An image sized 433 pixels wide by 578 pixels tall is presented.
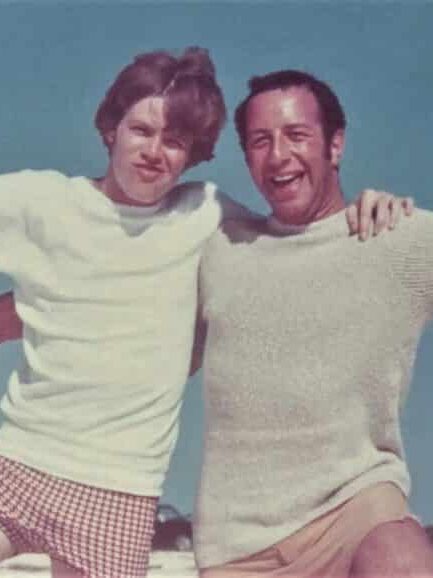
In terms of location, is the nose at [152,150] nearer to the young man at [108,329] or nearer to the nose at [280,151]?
the young man at [108,329]

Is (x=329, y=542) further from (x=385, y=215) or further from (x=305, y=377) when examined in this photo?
(x=385, y=215)

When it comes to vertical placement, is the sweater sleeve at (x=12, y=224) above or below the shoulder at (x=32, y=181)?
below

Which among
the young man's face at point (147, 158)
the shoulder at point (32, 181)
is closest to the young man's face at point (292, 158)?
the young man's face at point (147, 158)

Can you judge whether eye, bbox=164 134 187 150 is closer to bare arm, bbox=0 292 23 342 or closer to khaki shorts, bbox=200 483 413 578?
bare arm, bbox=0 292 23 342

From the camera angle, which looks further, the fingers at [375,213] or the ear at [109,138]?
the ear at [109,138]

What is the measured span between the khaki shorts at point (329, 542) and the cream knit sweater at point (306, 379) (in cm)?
1

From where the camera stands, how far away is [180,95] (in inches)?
61.1

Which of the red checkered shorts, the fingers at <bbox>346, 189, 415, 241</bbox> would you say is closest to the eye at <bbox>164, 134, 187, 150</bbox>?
the fingers at <bbox>346, 189, 415, 241</bbox>

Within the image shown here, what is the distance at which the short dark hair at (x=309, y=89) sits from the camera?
1.56 m

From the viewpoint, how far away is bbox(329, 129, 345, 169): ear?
155 cm

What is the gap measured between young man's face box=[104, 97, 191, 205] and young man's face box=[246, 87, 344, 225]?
102 millimetres

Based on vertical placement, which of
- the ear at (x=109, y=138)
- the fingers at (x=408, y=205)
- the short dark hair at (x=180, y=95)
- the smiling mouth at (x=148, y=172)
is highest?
the short dark hair at (x=180, y=95)

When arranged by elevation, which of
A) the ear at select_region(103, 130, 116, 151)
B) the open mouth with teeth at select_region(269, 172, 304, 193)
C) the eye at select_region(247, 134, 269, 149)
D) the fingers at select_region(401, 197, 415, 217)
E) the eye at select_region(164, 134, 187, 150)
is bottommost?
the fingers at select_region(401, 197, 415, 217)

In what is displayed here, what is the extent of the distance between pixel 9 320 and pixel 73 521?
28cm
